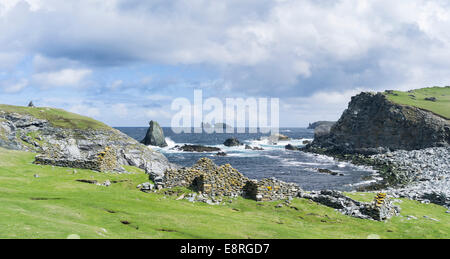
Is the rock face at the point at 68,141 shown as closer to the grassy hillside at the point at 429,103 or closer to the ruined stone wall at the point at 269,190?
the ruined stone wall at the point at 269,190

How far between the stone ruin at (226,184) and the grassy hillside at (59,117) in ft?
196

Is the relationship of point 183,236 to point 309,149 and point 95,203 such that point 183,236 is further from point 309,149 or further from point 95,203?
point 309,149

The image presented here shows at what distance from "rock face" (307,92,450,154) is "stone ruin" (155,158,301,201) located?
88289 millimetres

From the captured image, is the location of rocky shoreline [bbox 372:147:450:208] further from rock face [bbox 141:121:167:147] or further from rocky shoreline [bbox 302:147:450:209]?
rock face [bbox 141:121:167:147]

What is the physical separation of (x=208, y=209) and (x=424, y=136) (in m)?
107

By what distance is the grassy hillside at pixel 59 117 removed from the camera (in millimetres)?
75000

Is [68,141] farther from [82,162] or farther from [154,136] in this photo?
[154,136]

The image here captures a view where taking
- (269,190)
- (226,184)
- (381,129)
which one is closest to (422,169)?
(381,129)

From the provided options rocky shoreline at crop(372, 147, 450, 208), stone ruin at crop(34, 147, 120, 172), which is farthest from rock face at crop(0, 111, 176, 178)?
rocky shoreline at crop(372, 147, 450, 208)

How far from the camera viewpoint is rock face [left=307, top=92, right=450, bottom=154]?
10288 cm

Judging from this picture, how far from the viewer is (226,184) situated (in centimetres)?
2725

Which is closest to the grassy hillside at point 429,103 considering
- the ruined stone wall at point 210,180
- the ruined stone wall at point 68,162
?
the ruined stone wall at point 210,180

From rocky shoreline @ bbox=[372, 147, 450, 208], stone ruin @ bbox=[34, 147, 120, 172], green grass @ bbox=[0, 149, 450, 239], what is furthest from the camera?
rocky shoreline @ bbox=[372, 147, 450, 208]
